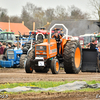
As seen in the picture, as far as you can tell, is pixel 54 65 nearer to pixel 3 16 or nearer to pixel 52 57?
pixel 52 57

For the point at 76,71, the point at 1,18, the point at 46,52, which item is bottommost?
the point at 76,71

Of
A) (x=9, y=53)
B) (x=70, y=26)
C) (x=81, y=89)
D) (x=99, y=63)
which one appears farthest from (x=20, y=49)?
(x=70, y=26)

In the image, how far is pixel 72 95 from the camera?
667 cm

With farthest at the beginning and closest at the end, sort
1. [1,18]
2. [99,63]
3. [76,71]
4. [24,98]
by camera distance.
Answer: [1,18], [99,63], [76,71], [24,98]

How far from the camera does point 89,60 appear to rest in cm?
1551

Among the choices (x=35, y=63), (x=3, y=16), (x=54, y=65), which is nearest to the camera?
(x=54, y=65)

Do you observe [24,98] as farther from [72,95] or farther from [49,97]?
[72,95]

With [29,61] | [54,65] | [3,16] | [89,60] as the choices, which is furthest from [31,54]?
[3,16]

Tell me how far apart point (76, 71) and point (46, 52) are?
71.7 inches

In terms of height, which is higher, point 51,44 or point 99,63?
point 51,44

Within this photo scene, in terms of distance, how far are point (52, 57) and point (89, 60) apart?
2626 mm

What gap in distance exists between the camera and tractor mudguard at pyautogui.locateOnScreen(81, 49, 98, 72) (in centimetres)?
1541

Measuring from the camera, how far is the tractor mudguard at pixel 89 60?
1541cm

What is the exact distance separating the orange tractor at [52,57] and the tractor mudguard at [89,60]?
153cm
